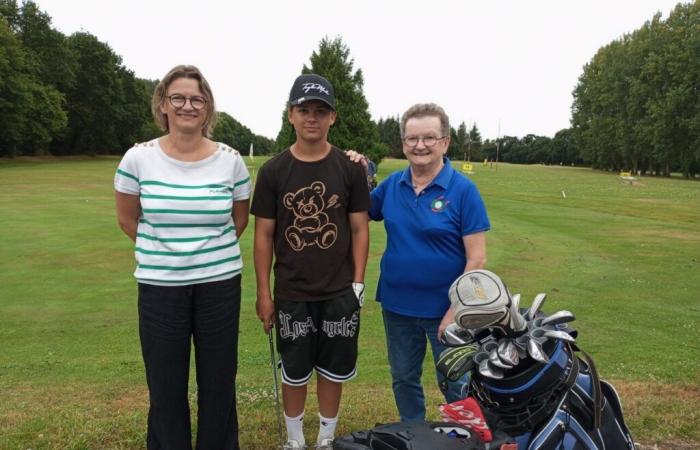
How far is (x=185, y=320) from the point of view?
282 cm

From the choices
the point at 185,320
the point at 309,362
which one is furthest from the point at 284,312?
the point at 185,320

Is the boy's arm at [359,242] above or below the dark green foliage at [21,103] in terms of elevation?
below

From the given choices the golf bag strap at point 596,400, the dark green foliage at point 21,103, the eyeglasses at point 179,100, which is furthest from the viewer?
the dark green foliage at point 21,103

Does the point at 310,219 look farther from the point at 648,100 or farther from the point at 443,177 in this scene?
the point at 648,100

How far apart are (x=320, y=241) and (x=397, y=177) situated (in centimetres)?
63

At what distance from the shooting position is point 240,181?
115 inches

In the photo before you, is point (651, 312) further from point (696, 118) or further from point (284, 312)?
point (696, 118)

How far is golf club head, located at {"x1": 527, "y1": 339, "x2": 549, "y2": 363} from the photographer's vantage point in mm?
1789

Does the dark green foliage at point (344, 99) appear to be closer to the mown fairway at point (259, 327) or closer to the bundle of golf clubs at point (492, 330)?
the mown fairway at point (259, 327)

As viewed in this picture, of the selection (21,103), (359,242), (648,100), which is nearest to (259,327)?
(359,242)

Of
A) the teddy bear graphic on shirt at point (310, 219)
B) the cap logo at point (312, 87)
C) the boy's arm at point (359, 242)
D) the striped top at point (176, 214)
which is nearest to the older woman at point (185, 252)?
the striped top at point (176, 214)

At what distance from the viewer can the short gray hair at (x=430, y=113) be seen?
10.0ft

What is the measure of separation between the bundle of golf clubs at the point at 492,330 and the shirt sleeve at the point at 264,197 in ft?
4.66

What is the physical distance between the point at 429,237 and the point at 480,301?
4.19 ft
